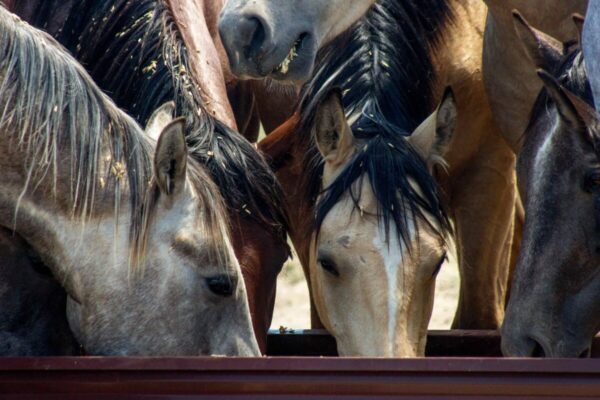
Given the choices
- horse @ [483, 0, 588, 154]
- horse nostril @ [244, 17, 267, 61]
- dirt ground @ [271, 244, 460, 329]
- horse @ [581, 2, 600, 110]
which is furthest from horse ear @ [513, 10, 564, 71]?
dirt ground @ [271, 244, 460, 329]

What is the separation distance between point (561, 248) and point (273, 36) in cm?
89

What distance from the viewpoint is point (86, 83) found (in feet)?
8.39

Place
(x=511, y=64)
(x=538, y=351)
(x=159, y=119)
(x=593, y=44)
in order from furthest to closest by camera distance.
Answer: (x=511, y=64) < (x=159, y=119) < (x=538, y=351) < (x=593, y=44)

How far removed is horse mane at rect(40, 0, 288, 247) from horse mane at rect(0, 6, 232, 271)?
0.33 m

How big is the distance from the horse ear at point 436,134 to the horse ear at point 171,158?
94cm

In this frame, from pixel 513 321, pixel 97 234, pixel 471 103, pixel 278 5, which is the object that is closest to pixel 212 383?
pixel 97 234

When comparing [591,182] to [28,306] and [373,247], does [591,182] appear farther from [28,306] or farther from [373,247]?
[28,306]

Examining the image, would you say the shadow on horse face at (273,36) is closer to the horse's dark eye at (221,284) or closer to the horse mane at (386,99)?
the horse mane at (386,99)

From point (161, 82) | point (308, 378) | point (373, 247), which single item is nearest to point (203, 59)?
point (161, 82)

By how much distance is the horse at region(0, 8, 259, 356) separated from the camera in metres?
2.45

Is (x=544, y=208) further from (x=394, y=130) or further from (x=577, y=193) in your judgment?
(x=394, y=130)

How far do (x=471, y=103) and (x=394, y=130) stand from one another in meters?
0.88

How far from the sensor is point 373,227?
2.97 m

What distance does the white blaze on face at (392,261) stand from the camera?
2830 millimetres
